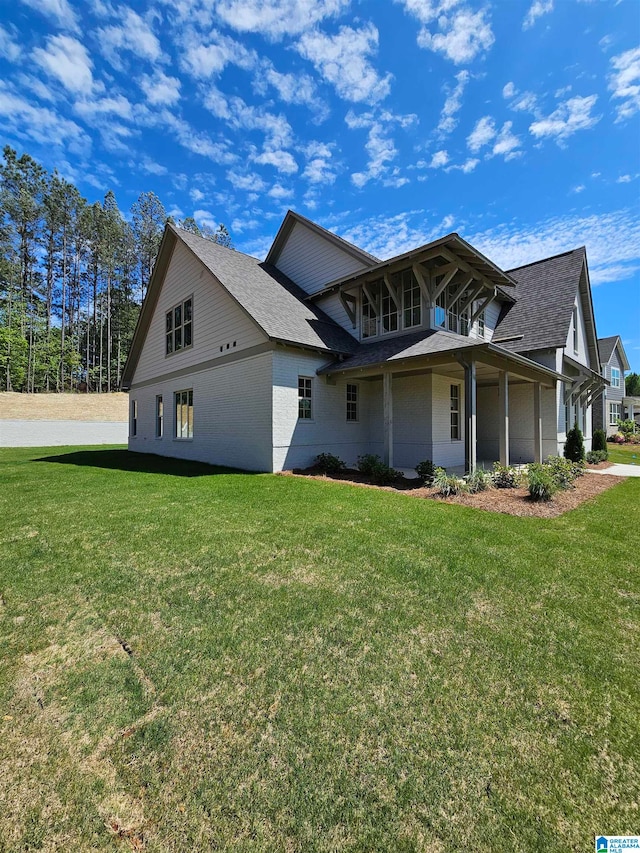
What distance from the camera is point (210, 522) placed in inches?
231

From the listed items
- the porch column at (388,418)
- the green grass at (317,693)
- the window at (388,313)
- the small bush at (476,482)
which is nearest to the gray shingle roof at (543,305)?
the window at (388,313)

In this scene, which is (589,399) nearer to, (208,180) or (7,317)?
(208,180)

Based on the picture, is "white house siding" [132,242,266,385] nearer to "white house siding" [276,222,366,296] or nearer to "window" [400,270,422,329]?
"white house siding" [276,222,366,296]

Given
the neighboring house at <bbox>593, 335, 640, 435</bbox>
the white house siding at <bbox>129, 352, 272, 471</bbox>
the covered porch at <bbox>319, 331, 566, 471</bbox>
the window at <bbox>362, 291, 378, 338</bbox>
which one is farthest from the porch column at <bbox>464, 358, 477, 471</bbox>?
the neighboring house at <bbox>593, 335, 640, 435</bbox>

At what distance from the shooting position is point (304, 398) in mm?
11609

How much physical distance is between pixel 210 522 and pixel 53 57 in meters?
12.4

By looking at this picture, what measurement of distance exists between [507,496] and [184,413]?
12735 millimetres

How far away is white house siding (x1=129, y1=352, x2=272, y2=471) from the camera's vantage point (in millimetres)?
11031

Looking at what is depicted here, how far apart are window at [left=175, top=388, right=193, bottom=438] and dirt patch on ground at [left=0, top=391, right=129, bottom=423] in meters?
14.2

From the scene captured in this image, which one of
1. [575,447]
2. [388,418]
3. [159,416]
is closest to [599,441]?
[575,447]

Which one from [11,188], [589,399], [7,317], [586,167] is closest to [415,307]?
[586,167]

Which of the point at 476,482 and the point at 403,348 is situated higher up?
the point at 403,348

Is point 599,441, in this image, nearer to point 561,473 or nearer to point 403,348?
point 561,473

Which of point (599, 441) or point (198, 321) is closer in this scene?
point (198, 321)
